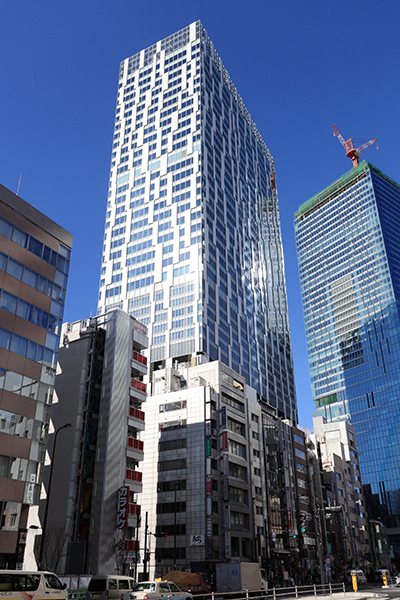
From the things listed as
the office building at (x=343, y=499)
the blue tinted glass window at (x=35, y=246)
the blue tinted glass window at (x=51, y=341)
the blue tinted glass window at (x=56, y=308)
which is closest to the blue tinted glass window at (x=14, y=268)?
the blue tinted glass window at (x=35, y=246)

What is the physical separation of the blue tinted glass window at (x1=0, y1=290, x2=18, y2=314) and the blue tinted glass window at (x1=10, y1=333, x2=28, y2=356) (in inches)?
91.7

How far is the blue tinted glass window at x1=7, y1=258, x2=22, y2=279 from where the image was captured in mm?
42844

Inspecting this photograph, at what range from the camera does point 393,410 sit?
183 metres

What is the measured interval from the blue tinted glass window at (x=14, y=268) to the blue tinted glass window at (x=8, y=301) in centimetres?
212

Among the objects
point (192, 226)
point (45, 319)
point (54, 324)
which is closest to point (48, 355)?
point (54, 324)

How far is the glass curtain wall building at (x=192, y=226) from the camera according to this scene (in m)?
121

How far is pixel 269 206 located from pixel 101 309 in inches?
3441

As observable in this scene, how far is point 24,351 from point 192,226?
89.9 m

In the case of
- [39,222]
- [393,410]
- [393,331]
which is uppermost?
[393,331]

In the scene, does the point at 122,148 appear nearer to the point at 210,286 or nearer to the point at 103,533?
the point at 210,286

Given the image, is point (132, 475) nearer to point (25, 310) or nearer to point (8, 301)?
point (25, 310)

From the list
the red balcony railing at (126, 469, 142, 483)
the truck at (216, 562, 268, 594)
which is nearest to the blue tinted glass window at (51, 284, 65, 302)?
the red balcony railing at (126, 469, 142, 483)

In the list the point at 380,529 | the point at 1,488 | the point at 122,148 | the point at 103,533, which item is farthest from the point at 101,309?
the point at 380,529

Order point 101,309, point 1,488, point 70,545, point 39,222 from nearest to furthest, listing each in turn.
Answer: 1. point 1,488
2. point 39,222
3. point 70,545
4. point 101,309
